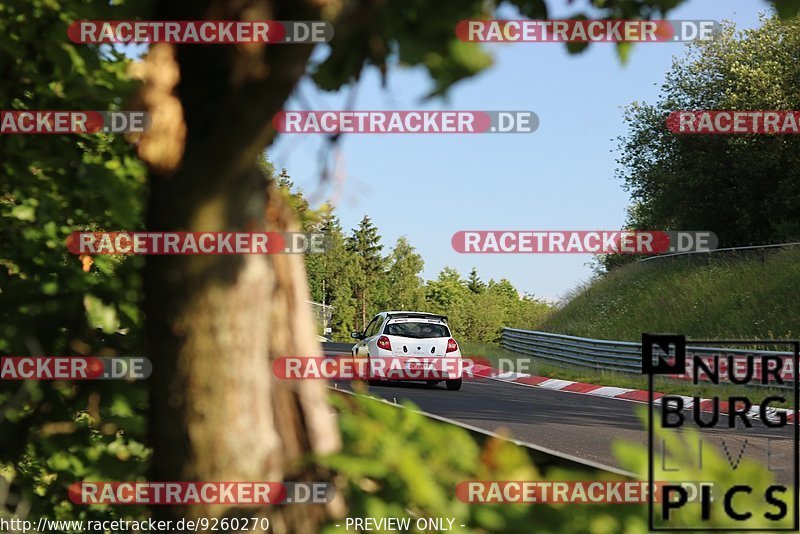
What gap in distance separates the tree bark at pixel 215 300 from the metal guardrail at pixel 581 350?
685 inches

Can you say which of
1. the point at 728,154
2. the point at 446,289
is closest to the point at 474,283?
the point at 446,289

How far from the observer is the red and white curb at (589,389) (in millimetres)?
16531

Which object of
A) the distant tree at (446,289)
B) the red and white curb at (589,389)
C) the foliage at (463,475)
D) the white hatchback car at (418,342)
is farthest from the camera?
the distant tree at (446,289)

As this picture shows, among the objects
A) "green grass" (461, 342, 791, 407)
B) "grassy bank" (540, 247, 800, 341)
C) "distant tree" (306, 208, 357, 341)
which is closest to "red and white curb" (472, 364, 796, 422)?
"green grass" (461, 342, 791, 407)

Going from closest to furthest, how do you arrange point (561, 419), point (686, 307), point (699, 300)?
1. point (561, 419)
2. point (699, 300)
3. point (686, 307)

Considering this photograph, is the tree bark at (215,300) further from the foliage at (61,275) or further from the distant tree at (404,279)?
the distant tree at (404,279)

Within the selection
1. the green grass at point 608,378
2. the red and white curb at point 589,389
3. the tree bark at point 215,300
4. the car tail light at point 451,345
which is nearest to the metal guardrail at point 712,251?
the green grass at point 608,378

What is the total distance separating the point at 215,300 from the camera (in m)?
2.44

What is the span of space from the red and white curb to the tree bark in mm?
13598

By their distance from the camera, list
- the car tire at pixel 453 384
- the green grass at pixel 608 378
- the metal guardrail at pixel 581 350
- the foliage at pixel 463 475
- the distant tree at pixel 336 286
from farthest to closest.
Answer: the distant tree at pixel 336 286
the metal guardrail at pixel 581 350
the car tire at pixel 453 384
the green grass at pixel 608 378
the foliage at pixel 463 475

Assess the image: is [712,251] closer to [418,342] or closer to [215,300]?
[418,342]

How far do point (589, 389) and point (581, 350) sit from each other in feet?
19.9

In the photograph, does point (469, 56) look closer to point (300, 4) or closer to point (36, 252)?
point (300, 4)

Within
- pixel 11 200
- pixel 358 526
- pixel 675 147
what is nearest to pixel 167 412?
pixel 358 526
